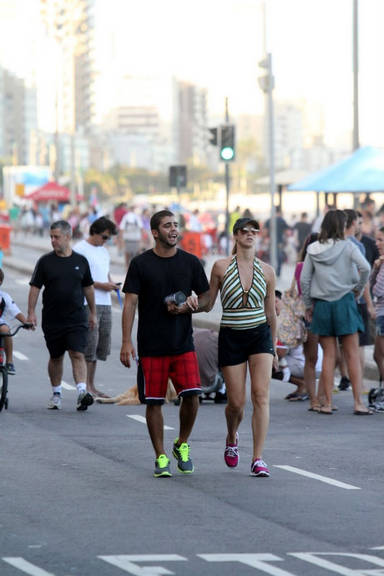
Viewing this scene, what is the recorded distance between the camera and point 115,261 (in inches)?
1801

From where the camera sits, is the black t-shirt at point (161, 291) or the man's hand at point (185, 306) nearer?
the man's hand at point (185, 306)

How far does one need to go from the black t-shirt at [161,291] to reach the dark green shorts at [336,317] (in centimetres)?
384

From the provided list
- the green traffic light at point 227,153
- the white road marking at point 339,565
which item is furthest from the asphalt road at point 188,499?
the green traffic light at point 227,153

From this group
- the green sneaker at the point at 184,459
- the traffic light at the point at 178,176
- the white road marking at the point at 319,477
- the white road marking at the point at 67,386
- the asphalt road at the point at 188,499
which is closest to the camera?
the asphalt road at the point at 188,499

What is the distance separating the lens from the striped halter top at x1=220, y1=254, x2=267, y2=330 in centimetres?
990

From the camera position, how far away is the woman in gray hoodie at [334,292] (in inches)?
523

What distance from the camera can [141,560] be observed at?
6.89 meters

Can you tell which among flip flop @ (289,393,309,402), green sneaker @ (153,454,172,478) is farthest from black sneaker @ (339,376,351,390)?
green sneaker @ (153,454,172,478)

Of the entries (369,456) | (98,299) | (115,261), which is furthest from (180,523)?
(115,261)

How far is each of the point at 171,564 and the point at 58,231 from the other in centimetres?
685

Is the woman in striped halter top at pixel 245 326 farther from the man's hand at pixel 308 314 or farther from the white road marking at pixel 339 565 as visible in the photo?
the man's hand at pixel 308 314

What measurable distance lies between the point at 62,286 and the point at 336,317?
2.53 m

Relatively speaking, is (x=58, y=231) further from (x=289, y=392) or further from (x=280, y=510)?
(x=280, y=510)

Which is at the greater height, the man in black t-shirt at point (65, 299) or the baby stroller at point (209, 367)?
the man in black t-shirt at point (65, 299)
